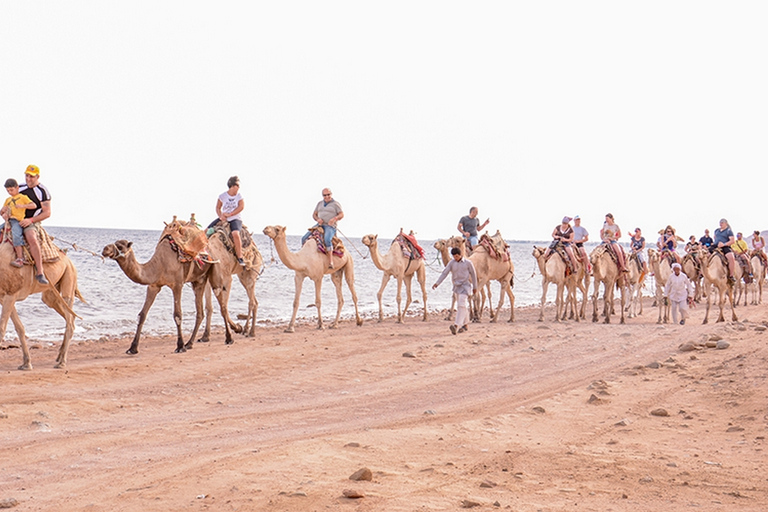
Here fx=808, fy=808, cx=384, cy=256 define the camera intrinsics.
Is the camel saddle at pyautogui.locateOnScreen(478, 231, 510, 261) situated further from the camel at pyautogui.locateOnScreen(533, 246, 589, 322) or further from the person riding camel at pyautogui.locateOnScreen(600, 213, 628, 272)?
the person riding camel at pyautogui.locateOnScreen(600, 213, 628, 272)

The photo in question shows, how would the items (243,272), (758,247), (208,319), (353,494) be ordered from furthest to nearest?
(758,247) → (243,272) → (208,319) → (353,494)

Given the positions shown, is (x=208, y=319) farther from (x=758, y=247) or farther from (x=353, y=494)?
(x=758, y=247)

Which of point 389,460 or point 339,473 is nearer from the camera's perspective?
point 339,473

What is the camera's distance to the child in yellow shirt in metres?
12.2

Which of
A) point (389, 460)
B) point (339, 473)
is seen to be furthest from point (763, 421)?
point (339, 473)

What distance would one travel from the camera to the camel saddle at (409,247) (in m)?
23.2

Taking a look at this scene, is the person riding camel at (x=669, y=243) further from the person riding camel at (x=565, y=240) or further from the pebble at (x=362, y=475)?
the pebble at (x=362, y=475)

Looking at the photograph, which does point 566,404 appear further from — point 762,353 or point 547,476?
point 762,353

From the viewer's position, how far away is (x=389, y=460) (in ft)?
24.2

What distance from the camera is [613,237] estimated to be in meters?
25.4

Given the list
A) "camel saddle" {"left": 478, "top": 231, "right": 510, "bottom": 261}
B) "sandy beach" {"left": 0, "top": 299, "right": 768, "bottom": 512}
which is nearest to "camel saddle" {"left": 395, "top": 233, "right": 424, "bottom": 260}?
"camel saddle" {"left": 478, "top": 231, "right": 510, "bottom": 261}

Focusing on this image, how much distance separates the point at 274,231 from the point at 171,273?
3.24 m

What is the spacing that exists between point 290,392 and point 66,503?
18.8 ft

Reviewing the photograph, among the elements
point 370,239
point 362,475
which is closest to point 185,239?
point 370,239
